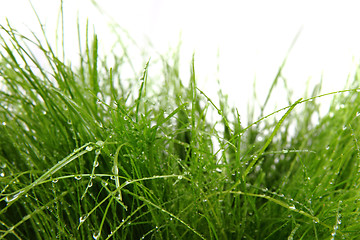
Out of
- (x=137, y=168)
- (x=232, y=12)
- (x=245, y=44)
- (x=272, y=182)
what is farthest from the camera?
(x=232, y=12)

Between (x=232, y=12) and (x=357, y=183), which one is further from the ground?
(x=232, y=12)

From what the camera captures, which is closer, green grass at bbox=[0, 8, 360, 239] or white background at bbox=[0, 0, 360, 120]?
→ green grass at bbox=[0, 8, 360, 239]

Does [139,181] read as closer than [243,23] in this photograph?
Yes

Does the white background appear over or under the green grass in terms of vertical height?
over

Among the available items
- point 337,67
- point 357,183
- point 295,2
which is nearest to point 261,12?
point 295,2

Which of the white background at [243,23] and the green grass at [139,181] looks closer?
the green grass at [139,181]

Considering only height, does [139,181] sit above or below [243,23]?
below

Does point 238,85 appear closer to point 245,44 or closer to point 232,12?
point 245,44

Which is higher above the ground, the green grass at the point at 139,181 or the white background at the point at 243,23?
the white background at the point at 243,23

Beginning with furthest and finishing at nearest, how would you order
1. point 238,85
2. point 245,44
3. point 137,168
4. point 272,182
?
point 245,44
point 238,85
point 272,182
point 137,168

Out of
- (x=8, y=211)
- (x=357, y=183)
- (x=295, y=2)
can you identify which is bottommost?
(x=357, y=183)

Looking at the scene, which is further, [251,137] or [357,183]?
[251,137]
